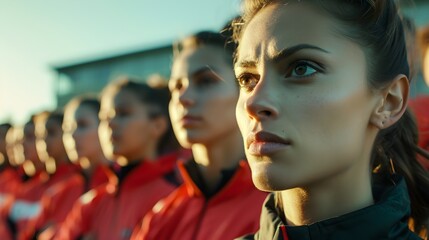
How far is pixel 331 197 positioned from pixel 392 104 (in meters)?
0.33

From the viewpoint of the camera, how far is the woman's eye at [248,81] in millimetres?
1569

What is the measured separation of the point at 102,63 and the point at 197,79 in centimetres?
3440

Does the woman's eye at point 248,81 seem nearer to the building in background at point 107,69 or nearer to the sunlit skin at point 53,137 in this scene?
the sunlit skin at point 53,137

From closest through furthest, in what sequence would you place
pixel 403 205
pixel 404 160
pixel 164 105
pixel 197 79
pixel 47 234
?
pixel 403 205
pixel 404 160
pixel 197 79
pixel 164 105
pixel 47 234

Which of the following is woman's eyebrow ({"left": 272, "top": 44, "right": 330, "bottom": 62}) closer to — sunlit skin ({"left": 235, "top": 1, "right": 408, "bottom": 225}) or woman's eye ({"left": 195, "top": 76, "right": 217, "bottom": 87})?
sunlit skin ({"left": 235, "top": 1, "right": 408, "bottom": 225})

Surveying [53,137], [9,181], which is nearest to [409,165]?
[53,137]

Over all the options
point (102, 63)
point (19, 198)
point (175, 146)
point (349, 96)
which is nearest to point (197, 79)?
A: point (349, 96)

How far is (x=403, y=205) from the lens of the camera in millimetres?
1516

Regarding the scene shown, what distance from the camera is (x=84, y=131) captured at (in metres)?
4.51

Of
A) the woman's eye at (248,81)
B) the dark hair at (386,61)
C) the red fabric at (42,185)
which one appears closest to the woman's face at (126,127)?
the dark hair at (386,61)

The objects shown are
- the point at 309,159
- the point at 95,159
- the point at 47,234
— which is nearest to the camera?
the point at 309,159

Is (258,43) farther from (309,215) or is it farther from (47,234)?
(47,234)

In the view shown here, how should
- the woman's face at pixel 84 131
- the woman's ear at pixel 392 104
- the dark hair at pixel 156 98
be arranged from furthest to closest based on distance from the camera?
the woman's face at pixel 84 131
the dark hair at pixel 156 98
the woman's ear at pixel 392 104

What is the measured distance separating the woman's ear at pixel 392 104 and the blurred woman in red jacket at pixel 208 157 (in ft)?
2.89
